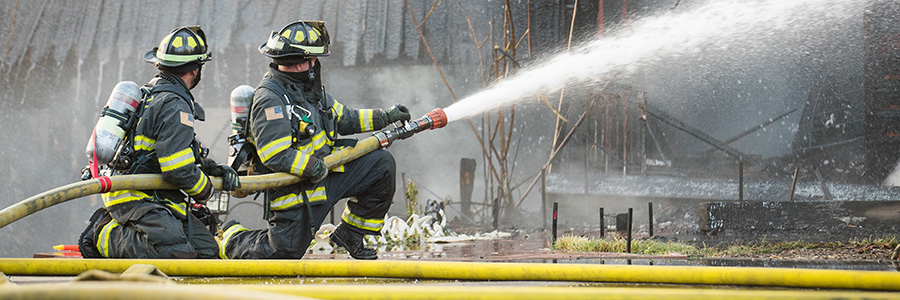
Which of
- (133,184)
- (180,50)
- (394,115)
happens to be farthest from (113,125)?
(394,115)

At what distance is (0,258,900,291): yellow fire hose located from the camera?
7.61 ft

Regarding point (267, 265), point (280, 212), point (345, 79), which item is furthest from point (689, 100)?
point (267, 265)

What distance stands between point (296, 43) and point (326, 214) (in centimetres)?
95

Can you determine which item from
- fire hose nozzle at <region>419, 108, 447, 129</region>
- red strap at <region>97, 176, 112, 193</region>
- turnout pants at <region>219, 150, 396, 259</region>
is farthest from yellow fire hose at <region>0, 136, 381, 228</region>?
fire hose nozzle at <region>419, 108, 447, 129</region>

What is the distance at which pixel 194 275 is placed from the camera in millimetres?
3004

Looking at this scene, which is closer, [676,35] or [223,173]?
[223,173]

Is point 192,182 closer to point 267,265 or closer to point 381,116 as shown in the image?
point 267,265

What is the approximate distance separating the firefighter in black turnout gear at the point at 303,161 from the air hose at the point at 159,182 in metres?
0.06

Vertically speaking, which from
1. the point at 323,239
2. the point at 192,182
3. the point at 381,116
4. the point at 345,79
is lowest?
the point at 323,239

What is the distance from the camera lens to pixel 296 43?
167 inches

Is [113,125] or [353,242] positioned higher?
[113,125]

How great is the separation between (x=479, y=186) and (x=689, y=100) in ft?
11.5

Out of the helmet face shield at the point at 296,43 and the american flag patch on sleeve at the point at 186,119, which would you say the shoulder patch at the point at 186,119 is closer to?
the american flag patch on sleeve at the point at 186,119

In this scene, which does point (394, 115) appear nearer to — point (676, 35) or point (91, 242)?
point (91, 242)
